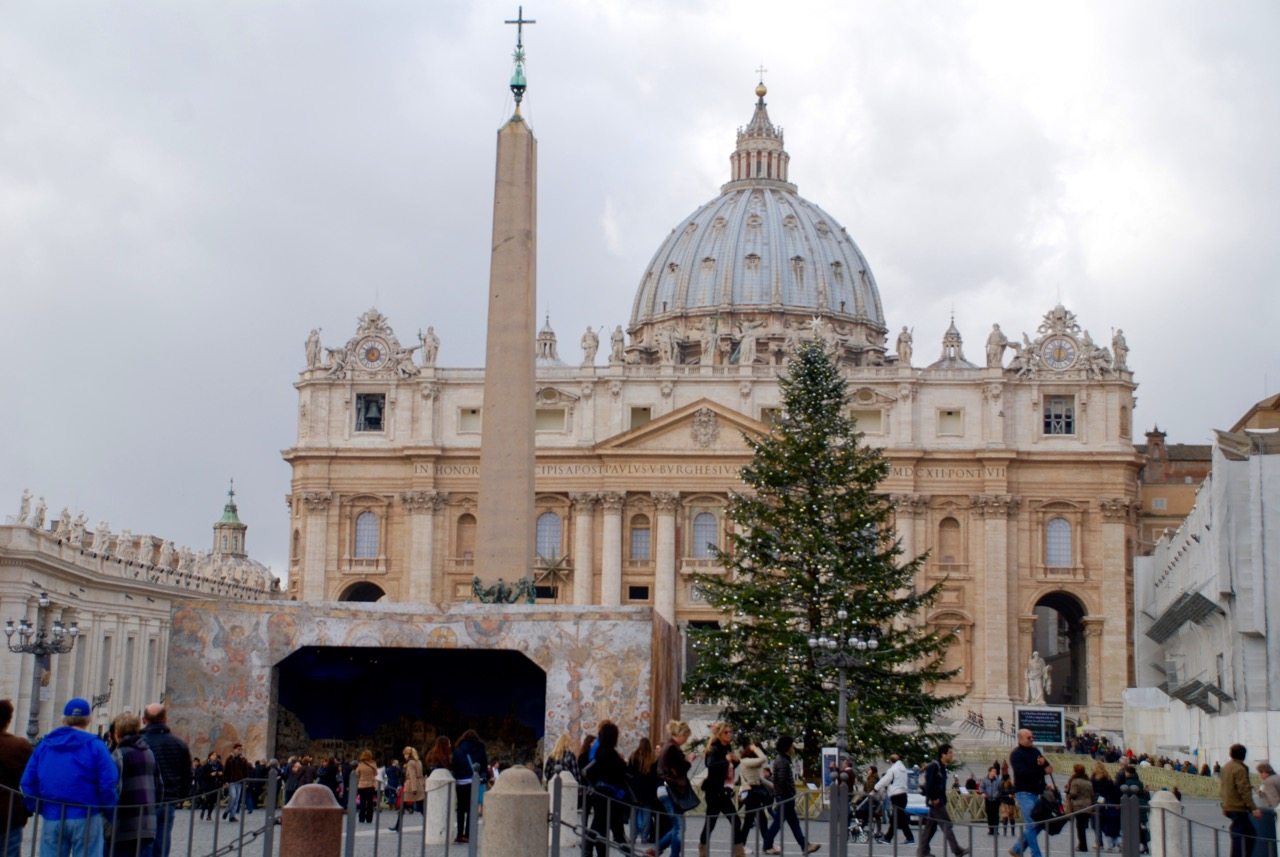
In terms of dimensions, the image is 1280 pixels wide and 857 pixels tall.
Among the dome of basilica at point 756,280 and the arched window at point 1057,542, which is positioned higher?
the dome of basilica at point 756,280

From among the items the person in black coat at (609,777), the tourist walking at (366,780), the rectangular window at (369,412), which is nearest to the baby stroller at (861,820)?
the tourist walking at (366,780)

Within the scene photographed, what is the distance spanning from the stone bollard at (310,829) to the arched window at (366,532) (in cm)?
6568

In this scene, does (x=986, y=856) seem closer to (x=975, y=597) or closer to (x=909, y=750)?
(x=909, y=750)

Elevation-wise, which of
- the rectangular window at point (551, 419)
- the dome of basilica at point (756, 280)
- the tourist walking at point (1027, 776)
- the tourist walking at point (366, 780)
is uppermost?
the dome of basilica at point (756, 280)

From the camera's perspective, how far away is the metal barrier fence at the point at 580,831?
46.8ft

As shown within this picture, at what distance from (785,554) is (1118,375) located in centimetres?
4607

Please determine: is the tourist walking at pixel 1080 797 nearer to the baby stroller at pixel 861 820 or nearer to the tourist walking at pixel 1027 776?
the baby stroller at pixel 861 820

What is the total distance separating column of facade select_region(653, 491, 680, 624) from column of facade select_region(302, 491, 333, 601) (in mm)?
14105

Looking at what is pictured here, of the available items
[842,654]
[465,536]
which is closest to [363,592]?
[465,536]

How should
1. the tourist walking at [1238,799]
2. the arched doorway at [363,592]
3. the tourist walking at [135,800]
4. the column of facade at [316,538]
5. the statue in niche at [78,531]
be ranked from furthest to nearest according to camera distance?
the arched doorway at [363,592] < the column of facade at [316,538] < the statue in niche at [78,531] < the tourist walking at [1238,799] < the tourist walking at [135,800]

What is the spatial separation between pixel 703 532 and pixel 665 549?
183 centimetres

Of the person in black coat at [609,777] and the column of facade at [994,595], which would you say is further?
the column of facade at [994,595]

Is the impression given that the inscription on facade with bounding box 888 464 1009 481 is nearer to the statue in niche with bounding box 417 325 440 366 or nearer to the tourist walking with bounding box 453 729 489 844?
the statue in niche with bounding box 417 325 440 366

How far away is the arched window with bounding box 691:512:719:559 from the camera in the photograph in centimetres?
7669
